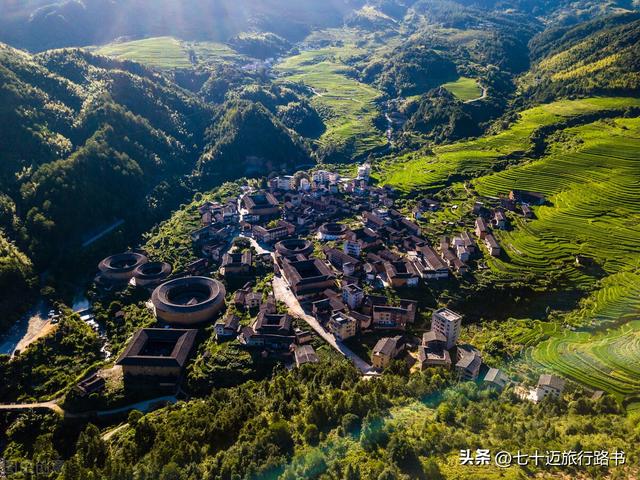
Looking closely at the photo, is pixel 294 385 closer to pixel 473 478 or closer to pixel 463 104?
pixel 473 478

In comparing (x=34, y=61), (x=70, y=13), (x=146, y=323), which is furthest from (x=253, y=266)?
(x=70, y=13)

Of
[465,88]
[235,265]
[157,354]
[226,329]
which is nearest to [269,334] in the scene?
[226,329]

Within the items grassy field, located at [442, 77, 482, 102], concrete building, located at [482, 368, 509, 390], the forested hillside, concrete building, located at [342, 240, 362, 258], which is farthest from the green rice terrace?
the forested hillside

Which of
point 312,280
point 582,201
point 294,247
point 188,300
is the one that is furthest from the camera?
point 582,201

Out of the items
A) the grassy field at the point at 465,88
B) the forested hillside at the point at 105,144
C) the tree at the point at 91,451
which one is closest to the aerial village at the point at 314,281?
the tree at the point at 91,451

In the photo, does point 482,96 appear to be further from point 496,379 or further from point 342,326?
point 496,379

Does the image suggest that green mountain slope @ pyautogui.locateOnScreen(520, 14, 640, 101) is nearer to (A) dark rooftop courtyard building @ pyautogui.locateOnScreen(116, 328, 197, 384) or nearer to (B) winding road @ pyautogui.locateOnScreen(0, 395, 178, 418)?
(A) dark rooftop courtyard building @ pyautogui.locateOnScreen(116, 328, 197, 384)
